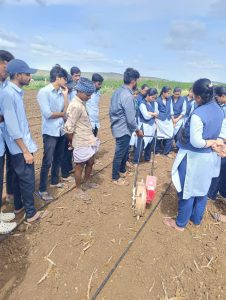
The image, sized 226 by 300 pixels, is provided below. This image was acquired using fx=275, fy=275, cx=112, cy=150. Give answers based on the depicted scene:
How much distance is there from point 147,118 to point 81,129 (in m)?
2.63

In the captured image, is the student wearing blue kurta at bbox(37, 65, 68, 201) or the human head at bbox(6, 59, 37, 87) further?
the student wearing blue kurta at bbox(37, 65, 68, 201)

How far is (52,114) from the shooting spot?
13.7 ft

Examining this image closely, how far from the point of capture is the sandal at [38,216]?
385cm

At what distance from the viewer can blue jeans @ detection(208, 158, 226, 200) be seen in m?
4.70

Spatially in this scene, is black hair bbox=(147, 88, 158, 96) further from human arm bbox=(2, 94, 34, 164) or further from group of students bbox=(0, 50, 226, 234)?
human arm bbox=(2, 94, 34, 164)

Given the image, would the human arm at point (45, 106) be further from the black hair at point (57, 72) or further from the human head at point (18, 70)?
the human head at point (18, 70)

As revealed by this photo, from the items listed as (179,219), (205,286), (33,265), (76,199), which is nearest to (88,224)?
(76,199)

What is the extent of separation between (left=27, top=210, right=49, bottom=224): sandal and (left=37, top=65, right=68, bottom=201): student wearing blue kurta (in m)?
0.40

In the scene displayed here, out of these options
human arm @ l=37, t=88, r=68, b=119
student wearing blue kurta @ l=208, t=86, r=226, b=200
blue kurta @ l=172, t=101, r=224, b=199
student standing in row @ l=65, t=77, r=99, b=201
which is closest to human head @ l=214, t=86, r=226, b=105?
student wearing blue kurta @ l=208, t=86, r=226, b=200

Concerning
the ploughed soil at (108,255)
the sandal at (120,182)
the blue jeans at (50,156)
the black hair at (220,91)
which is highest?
the black hair at (220,91)

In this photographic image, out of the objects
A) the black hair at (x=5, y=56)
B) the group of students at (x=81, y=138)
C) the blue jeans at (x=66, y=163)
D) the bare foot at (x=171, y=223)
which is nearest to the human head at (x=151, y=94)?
the group of students at (x=81, y=138)

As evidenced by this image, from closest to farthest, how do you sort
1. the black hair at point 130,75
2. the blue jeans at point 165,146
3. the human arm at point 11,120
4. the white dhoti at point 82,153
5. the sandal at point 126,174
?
1. the human arm at point 11,120
2. the white dhoti at point 82,153
3. the black hair at point 130,75
4. the sandal at point 126,174
5. the blue jeans at point 165,146

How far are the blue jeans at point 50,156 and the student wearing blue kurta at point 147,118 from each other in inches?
89.5

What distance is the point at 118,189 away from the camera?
5.22 metres
